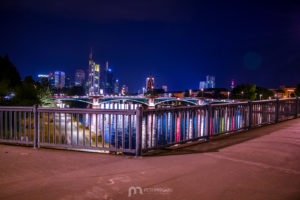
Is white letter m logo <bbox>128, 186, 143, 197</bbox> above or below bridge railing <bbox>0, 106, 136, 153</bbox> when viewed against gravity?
below

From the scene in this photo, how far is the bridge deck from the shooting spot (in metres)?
3.49

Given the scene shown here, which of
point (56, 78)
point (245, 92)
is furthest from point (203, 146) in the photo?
point (56, 78)

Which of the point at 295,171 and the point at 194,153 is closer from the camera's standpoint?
the point at 295,171

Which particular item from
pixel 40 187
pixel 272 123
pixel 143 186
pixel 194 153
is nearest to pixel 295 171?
pixel 194 153

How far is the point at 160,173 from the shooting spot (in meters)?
4.28

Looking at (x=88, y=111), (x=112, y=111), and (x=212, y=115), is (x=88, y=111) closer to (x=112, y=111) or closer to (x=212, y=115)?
(x=112, y=111)

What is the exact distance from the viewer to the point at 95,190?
141 inches

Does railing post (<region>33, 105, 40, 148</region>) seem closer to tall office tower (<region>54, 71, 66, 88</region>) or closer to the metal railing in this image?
the metal railing

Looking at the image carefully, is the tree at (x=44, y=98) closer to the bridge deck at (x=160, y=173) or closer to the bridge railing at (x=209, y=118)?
the bridge railing at (x=209, y=118)

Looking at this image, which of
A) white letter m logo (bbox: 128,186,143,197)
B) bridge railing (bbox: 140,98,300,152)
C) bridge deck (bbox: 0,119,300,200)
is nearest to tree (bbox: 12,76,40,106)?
bridge railing (bbox: 140,98,300,152)

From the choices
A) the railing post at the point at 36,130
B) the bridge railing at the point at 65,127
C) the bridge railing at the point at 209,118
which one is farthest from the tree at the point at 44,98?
the railing post at the point at 36,130

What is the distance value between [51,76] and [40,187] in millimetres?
191112

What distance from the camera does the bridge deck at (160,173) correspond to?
3.49 m

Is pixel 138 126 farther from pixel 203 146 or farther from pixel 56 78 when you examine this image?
pixel 56 78
